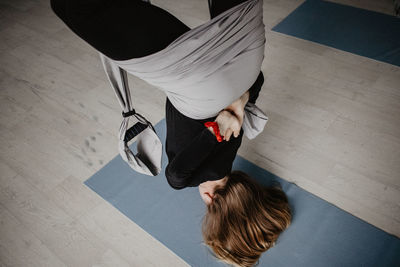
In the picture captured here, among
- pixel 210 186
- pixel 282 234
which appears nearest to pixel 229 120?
pixel 210 186

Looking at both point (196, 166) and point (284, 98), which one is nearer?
point (196, 166)

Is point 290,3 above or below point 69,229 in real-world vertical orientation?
above

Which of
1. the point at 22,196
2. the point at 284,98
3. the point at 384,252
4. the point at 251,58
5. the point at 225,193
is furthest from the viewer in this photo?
the point at 284,98

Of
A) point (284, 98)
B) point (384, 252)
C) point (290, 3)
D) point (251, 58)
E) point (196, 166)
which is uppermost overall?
point (251, 58)

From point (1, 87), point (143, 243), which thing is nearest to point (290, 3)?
point (143, 243)

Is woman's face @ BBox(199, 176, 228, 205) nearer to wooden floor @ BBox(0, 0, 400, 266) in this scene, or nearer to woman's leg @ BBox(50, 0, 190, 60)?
wooden floor @ BBox(0, 0, 400, 266)

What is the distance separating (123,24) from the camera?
725 mm

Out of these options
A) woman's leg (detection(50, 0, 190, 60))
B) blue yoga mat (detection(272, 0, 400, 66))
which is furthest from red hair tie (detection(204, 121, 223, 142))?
blue yoga mat (detection(272, 0, 400, 66))

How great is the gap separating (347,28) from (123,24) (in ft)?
8.30

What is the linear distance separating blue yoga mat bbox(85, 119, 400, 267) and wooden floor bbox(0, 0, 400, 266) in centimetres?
6

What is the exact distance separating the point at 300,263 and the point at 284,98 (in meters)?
1.17

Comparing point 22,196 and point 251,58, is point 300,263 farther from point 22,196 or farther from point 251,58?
point 22,196

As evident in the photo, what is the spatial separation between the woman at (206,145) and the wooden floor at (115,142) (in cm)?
41

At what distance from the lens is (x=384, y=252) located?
140 cm
